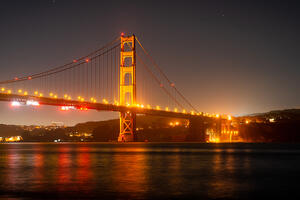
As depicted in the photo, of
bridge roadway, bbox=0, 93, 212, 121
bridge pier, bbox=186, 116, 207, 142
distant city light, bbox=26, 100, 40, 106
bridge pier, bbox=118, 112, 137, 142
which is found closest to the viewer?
bridge roadway, bbox=0, 93, 212, 121

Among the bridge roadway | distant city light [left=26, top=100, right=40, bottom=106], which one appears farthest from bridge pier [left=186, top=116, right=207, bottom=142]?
distant city light [left=26, top=100, right=40, bottom=106]

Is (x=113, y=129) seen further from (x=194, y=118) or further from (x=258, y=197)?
(x=258, y=197)

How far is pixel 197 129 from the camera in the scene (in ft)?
273

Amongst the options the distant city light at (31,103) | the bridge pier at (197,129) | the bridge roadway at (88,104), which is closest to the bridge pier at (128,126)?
the bridge roadway at (88,104)

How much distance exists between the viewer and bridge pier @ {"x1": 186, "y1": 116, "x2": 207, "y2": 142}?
7953cm

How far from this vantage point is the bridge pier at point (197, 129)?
7953cm

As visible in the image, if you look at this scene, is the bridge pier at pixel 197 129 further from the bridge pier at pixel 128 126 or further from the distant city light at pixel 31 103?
the distant city light at pixel 31 103

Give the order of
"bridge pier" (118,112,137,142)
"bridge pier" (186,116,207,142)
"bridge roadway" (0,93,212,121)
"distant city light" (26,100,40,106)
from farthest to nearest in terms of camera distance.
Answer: "bridge pier" (186,116,207,142), "bridge pier" (118,112,137,142), "distant city light" (26,100,40,106), "bridge roadway" (0,93,212,121)

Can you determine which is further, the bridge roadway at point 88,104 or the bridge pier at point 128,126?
the bridge pier at point 128,126

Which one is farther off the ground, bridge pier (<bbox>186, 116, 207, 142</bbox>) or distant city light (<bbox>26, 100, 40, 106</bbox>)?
distant city light (<bbox>26, 100, 40, 106</bbox>)

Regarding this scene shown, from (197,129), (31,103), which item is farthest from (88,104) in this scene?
(197,129)

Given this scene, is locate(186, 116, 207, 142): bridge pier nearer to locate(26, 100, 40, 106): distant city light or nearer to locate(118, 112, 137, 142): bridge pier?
locate(118, 112, 137, 142): bridge pier

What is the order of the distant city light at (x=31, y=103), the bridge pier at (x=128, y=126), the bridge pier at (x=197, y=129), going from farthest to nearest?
the bridge pier at (x=197, y=129), the bridge pier at (x=128, y=126), the distant city light at (x=31, y=103)

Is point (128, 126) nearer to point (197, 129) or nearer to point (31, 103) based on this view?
point (197, 129)
